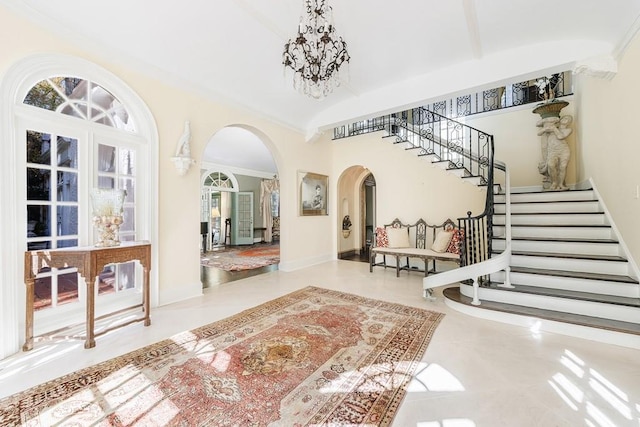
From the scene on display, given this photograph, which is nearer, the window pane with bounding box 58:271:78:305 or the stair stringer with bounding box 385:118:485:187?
the window pane with bounding box 58:271:78:305

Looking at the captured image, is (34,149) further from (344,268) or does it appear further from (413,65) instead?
(344,268)

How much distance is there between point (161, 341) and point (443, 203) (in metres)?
5.08

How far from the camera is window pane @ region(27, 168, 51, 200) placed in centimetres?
244

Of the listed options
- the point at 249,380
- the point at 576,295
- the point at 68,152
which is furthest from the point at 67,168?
the point at 576,295

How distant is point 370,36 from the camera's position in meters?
3.18

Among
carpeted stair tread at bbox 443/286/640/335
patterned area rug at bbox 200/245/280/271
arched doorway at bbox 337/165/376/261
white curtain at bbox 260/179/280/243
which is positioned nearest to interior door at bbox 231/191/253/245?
white curtain at bbox 260/179/280/243

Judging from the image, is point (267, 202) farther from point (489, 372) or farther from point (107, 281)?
point (489, 372)

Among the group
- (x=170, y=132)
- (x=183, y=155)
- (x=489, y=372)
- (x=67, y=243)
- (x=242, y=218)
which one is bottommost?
(x=489, y=372)

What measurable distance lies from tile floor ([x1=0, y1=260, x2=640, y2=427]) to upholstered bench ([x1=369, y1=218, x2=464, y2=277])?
5.38 feet

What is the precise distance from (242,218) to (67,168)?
7203 mm

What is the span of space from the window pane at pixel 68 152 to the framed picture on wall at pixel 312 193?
361 cm

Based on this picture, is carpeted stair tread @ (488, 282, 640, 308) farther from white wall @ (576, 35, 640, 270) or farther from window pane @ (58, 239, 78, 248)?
window pane @ (58, 239, 78, 248)

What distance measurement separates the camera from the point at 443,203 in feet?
17.7

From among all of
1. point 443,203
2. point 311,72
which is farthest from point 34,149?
point 443,203
